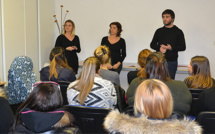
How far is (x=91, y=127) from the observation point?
230 centimetres

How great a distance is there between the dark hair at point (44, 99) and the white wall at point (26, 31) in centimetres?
319

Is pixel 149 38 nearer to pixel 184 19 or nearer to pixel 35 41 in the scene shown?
pixel 184 19

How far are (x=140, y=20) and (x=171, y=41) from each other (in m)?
1.56

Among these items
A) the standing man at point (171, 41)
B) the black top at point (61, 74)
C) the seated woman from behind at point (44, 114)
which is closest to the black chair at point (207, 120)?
the seated woman from behind at point (44, 114)

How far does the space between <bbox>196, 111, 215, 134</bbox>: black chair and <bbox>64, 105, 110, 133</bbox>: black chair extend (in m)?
0.73

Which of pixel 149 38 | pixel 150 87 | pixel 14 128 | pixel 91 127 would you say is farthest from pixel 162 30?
pixel 14 128

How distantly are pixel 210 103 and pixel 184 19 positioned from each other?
357 cm

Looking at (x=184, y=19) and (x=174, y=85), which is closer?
(x=174, y=85)

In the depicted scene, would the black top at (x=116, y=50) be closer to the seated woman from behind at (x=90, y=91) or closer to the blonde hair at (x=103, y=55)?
the blonde hair at (x=103, y=55)

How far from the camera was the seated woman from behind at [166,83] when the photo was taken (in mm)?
2416

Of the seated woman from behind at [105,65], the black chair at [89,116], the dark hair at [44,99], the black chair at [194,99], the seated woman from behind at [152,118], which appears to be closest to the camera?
the seated woman from behind at [152,118]

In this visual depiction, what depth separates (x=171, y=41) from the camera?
4410mm

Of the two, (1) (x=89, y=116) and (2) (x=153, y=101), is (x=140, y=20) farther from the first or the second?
(2) (x=153, y=101)

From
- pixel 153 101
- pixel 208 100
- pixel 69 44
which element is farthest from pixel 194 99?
pixel 69 44
